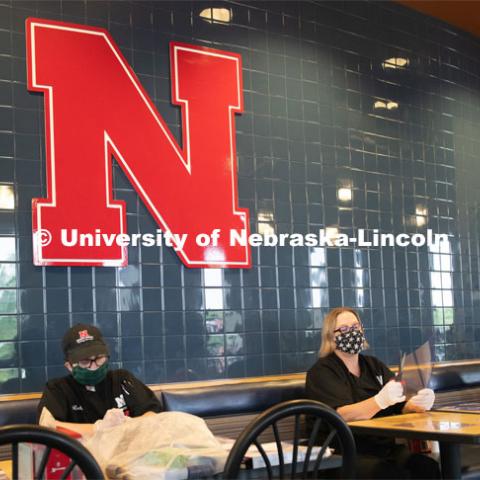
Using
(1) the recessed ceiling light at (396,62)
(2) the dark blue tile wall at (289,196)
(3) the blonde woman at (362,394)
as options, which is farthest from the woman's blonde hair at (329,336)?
(1) the recessed ceiling light at (396,62)

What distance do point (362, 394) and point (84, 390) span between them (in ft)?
4.40

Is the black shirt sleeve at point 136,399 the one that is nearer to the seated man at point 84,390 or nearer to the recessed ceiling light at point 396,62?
Result: the seated man at point 84,390

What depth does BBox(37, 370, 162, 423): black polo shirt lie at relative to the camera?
121 inches

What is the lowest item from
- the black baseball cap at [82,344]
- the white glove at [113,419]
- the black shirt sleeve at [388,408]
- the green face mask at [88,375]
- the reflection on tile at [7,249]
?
the black shirt sleeve at [388,408]

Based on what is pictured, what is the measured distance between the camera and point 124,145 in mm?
4117

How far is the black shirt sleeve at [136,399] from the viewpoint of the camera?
3.24 metres

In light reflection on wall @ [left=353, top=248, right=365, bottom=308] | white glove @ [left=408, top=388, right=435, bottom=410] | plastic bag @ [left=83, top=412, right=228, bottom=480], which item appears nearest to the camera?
plastic bag @ [left=83, top=412, right=228, bottom=480]

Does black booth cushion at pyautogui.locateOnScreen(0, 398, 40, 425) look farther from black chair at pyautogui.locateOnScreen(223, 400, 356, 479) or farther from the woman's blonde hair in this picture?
black chair at pyautogui.locateOnScreen(223, 400, 356, 479)

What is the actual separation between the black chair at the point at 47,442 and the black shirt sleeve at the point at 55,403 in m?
1.49

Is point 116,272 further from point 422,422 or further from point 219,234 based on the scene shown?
point 422,422

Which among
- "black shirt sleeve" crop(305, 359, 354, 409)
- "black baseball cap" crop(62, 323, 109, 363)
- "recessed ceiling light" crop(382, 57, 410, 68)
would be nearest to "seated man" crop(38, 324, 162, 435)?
"black baseball cap" crop(62, 323, 109, 363)

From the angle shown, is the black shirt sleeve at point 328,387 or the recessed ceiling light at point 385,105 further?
the recessed ceiling light at point 385,105

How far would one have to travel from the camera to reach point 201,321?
168 inches

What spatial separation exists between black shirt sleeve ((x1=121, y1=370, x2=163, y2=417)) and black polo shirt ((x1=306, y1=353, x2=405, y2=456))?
0.80m
